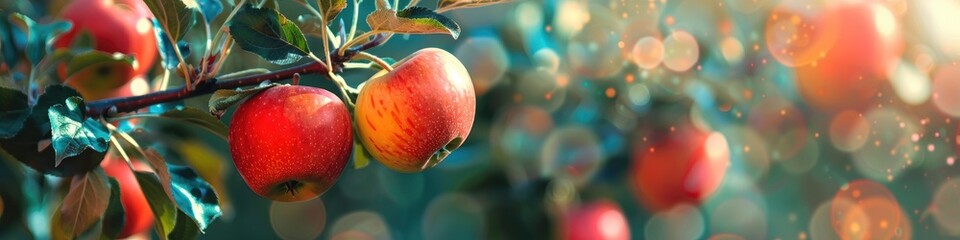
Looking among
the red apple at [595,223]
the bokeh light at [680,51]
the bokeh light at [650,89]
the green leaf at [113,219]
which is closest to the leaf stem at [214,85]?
the green leaf at [113,219]

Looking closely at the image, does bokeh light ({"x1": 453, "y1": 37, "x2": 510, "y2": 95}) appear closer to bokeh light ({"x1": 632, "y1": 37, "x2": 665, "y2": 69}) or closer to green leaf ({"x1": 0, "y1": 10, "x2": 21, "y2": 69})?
bokeh light ({"x1": 632, "y1": 37, "x2": 665, "y2": 69})

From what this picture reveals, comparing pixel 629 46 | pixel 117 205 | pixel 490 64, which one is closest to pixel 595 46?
pixel 629 46

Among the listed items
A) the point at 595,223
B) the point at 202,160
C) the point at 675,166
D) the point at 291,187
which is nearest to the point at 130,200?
the point at 202,160

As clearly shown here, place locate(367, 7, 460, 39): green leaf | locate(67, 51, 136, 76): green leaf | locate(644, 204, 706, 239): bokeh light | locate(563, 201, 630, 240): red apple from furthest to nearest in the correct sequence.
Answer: locate(644, 204, 706, 239): bokeh light < locate(563, 201, 630, 240): red apple < locate(67, 51, 136, 76): green leaf < locate(367, 7, 460, 39): green leaf

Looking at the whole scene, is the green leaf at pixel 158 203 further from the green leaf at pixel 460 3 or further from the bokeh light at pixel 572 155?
the bokeh light at pixel 572 155

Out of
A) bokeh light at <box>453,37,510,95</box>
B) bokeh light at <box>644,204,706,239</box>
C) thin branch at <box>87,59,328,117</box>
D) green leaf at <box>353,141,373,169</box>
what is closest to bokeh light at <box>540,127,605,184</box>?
bokeh light at <box>453,37,510,95</box>

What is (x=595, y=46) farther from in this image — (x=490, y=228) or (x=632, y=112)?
(x=490, y=228)
